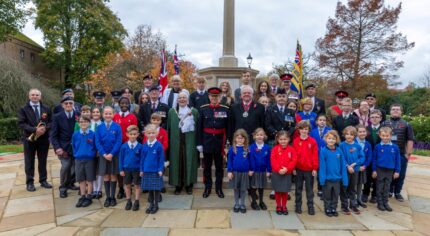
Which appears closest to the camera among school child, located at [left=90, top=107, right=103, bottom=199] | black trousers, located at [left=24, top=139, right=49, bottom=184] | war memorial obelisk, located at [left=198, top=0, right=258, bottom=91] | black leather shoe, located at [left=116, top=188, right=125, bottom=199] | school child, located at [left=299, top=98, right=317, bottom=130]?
school child, located at [left=90, top=107, right=103, bottom=199]

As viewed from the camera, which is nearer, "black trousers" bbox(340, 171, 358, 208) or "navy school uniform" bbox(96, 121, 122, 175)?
"black trousers" bbox(340, 171, 358, 208)

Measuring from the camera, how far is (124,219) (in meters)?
4.41

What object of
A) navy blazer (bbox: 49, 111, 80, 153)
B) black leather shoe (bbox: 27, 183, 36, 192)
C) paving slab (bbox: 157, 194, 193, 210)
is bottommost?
paving slab (bbox: 157, 194, 193, 210)

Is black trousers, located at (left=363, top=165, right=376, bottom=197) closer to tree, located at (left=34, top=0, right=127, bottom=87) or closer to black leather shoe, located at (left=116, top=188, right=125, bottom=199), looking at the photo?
black leather shoe, located at (left=116, top=188, right=125, bottom=199)

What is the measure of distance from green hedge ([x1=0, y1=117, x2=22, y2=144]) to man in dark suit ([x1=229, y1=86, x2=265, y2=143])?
1273 cm

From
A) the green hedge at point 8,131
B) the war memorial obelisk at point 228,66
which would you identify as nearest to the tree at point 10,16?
the green hedge at point 8,131

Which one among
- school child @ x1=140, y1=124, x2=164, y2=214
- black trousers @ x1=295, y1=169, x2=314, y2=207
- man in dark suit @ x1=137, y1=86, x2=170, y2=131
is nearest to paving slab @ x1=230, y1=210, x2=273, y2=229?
black trousers @ x1=295, y1=169, x2=314, y2=207

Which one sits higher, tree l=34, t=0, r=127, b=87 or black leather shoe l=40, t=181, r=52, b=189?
tree l=34, t=0, r=127, b=87

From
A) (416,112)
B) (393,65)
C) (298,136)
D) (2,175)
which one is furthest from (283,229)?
(393,65)

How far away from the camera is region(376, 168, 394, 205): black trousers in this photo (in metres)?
5.02

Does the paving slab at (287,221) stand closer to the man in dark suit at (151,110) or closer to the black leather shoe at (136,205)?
the black leather shoe at (136,205)

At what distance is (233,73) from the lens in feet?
27.8

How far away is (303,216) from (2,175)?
7.01 metres

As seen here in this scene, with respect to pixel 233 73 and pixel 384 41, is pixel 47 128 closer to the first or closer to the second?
pixel 233 73
